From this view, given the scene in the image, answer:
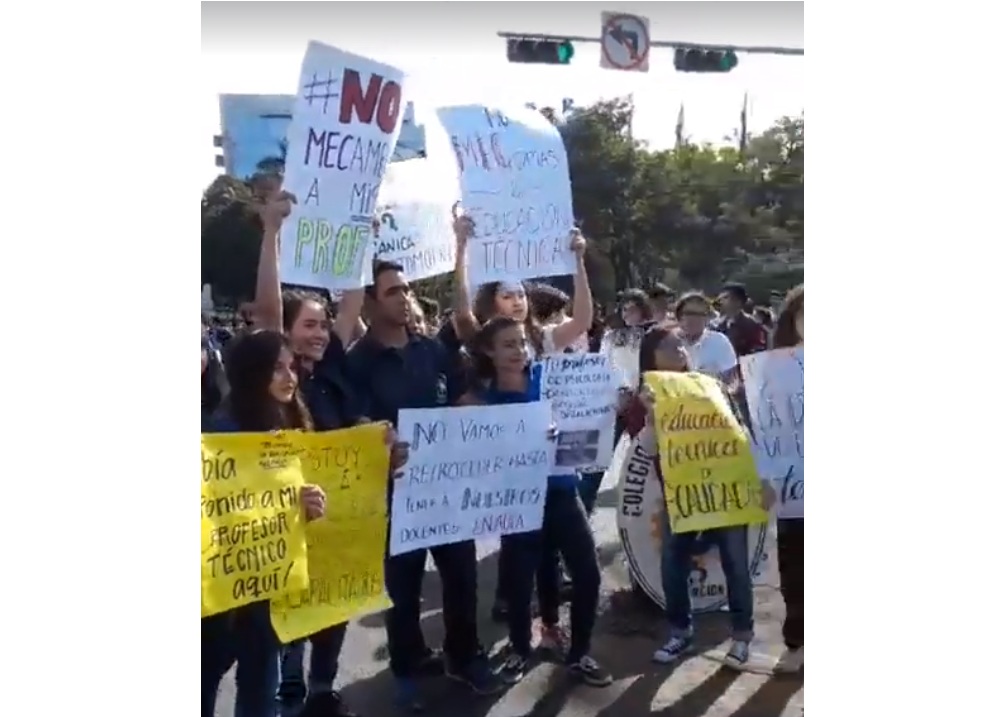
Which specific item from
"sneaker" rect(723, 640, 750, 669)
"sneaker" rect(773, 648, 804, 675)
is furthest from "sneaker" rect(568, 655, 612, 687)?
"sneaker" rect(773, 648, 804, 675)

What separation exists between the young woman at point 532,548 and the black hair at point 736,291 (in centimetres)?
69

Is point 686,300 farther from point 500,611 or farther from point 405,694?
point 405,694

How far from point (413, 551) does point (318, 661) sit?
415 millimetres

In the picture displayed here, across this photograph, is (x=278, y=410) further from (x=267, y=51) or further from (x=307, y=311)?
(x=267, y=51)

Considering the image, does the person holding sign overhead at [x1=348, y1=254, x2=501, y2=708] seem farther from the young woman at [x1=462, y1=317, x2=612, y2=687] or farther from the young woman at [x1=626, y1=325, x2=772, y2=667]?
the young woman at [x1=626, y1=325, x2=772, y2=667]

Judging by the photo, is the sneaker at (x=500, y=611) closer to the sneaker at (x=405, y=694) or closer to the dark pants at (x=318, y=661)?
the sneaker at (x=405, y=694)

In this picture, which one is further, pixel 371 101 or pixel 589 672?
pixel 589 672

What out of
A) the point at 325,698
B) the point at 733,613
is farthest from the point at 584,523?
the point at 325,698

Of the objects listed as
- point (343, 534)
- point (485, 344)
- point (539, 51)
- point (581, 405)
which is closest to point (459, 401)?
point (485, 344)

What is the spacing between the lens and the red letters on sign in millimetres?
3246

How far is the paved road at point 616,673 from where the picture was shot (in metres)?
3.55

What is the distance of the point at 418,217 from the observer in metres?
3.48

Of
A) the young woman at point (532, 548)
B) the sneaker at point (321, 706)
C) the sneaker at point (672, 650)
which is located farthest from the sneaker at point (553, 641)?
the sneaker at point (321, 706)

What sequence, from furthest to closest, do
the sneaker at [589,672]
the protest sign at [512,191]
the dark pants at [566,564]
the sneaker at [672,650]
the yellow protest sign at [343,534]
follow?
the sneaker at [672,650], the sneaker at [589,672], the dark pants at [566,564], the protest sign at [512,191], the yellow protest sign at [343,534]
